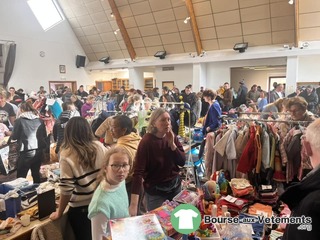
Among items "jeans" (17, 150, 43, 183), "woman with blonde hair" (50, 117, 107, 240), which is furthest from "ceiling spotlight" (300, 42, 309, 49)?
"woman with blonde hair" (50, 117, 107, 240)

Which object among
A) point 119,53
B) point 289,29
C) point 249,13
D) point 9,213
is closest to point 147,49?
point 119,53

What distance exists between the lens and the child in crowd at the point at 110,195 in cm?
150

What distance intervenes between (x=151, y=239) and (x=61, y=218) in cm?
149

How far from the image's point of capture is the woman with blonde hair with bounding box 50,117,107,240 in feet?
Answer: 6.36

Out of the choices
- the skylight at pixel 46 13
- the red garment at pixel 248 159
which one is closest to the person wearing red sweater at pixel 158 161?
the red garment at pixel 248 159

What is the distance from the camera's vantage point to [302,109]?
283cm

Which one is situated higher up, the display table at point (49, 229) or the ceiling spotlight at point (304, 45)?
the ceiling spotlight at point (304, 45)

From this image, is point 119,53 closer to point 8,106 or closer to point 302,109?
point 8,106

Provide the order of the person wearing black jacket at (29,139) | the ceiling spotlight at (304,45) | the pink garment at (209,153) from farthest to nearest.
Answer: the ceiling spotlight at (304,45) → the person wearing black jacket at (29,139) → the pink garment at (209,153)

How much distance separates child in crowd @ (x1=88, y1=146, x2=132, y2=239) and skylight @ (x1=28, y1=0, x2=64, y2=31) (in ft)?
43.8

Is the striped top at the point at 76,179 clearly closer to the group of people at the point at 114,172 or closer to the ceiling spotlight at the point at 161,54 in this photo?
the group of people at the point at 114,172

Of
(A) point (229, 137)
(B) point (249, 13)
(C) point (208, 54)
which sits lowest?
(A) point (229, 137)

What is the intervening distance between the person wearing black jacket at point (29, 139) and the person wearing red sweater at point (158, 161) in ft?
7.68

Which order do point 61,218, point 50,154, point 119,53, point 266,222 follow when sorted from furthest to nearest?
point 119,53 < point 50,154 < point 61,218 < point 266,222
